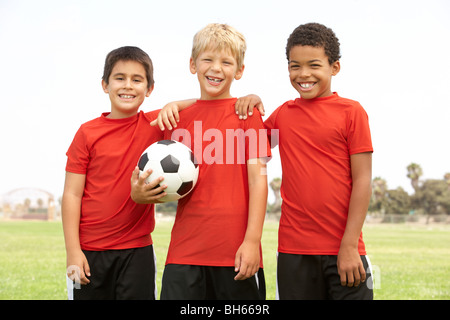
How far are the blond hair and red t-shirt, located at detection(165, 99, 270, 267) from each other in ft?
1.30

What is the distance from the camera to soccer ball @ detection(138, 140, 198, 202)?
3.35 m

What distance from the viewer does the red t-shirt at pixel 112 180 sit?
380 cm

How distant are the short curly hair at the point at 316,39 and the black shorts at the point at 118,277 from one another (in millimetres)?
2074

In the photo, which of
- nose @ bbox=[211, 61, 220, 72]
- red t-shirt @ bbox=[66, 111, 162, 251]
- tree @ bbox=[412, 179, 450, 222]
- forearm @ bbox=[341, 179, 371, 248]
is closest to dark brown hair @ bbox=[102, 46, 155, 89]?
red t-shirt @ bbox=[66, 111, 162, 251]

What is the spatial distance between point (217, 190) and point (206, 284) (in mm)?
683

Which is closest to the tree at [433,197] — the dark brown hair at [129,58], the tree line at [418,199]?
the tree line at [418,199]

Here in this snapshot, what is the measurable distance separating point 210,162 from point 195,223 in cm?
46

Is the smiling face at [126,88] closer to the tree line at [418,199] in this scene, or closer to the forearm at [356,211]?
the forearm at [356,211]

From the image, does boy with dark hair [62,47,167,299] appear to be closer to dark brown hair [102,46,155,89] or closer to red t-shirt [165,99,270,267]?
dark brown hair [102,46,155,89]

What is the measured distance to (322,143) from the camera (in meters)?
3.44

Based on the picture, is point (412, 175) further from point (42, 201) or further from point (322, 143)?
point (322, 143)

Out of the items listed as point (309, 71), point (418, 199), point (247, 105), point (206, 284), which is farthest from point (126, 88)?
point (418, 199)

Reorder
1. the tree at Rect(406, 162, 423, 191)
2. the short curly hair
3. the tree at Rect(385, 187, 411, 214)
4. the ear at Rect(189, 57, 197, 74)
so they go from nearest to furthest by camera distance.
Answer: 1. the short curly hair
2. the ear at Rect(189, 57, 197, 74)
3. the tree at Rect(385, 187, 411, 214)
4. the tree at Rect(406, 162, 423, 191)

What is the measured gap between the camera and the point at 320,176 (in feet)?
11.2
